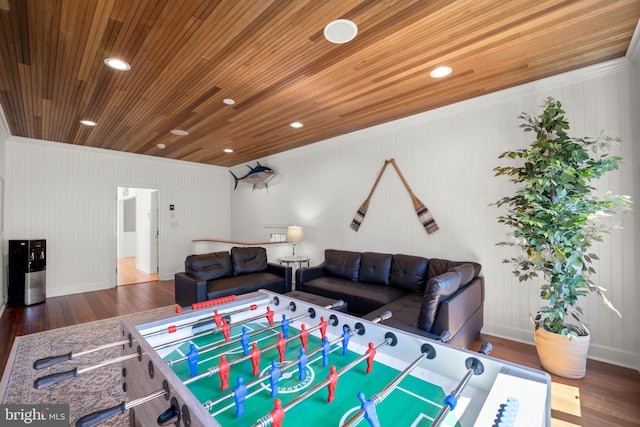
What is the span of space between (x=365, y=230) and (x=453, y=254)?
133cm

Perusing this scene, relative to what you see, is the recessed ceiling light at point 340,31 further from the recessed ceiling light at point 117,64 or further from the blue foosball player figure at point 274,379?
the blue foosball player figure at point 274,379

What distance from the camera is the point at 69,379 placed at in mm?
2328

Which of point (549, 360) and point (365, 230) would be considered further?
point (365, 230)

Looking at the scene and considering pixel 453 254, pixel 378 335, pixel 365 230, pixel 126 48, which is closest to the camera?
pixel 378 335

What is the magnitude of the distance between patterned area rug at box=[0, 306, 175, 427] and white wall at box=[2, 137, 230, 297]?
2301 mm

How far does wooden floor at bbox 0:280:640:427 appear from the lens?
6.20 ft

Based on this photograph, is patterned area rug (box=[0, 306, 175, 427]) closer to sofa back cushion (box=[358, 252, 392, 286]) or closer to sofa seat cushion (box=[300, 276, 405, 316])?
sofa seat cushion (box=[300, 276, 405, 316])

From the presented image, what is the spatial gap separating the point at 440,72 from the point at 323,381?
272 centimetres

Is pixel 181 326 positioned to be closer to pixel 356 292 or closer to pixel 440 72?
pixel 356 292

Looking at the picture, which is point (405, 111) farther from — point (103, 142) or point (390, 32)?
point (103, 142)

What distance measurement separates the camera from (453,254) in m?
3.43

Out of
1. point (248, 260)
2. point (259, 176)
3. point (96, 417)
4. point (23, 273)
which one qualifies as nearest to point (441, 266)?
point (248, 260)

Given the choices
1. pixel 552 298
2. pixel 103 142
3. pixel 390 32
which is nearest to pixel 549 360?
pixel 552 298

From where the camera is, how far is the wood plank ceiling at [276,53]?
180cm
